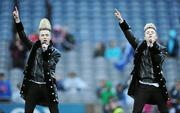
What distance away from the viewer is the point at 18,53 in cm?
1617

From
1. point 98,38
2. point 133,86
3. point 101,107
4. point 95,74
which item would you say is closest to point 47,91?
point 133,86

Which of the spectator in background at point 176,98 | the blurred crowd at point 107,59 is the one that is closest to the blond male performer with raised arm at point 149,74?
the blurred crowd at point 107,59

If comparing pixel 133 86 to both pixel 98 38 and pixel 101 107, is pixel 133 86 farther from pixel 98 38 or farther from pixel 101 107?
pixel 98 38

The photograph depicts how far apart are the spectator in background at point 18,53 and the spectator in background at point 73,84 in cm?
148

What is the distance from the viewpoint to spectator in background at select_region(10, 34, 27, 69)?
16062 mm

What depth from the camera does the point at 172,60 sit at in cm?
1698

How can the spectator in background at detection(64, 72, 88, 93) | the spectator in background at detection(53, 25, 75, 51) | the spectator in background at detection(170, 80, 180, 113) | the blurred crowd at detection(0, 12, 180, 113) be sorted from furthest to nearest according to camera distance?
the spectator in background at detection(53, 25, 75, 51)
the spectator in background at detection(64, 72, 88, 93)
the blurred crowd at detection(0, 12, 180, 113)
the spectator in background at detection(170, 80, 180, 113)

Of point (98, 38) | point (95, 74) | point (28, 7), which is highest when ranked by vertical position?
point (28, 7)

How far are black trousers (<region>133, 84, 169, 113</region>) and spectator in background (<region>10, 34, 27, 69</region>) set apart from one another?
8229 mm

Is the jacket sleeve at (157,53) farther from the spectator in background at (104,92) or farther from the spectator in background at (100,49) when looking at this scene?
the spectator in background at (100,49)

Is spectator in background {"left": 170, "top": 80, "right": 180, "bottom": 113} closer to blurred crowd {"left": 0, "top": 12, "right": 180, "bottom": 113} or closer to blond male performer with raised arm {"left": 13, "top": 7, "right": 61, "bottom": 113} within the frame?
blurred crowd {"left": 0, "top": 12, "right": 180, "bottom": 113}

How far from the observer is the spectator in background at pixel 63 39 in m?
17.3

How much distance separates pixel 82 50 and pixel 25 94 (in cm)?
959

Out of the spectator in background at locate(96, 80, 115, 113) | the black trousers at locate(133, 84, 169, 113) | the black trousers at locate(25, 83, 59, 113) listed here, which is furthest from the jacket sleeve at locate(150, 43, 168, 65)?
the spectator in background at locate(96, 80, 115, 113)
